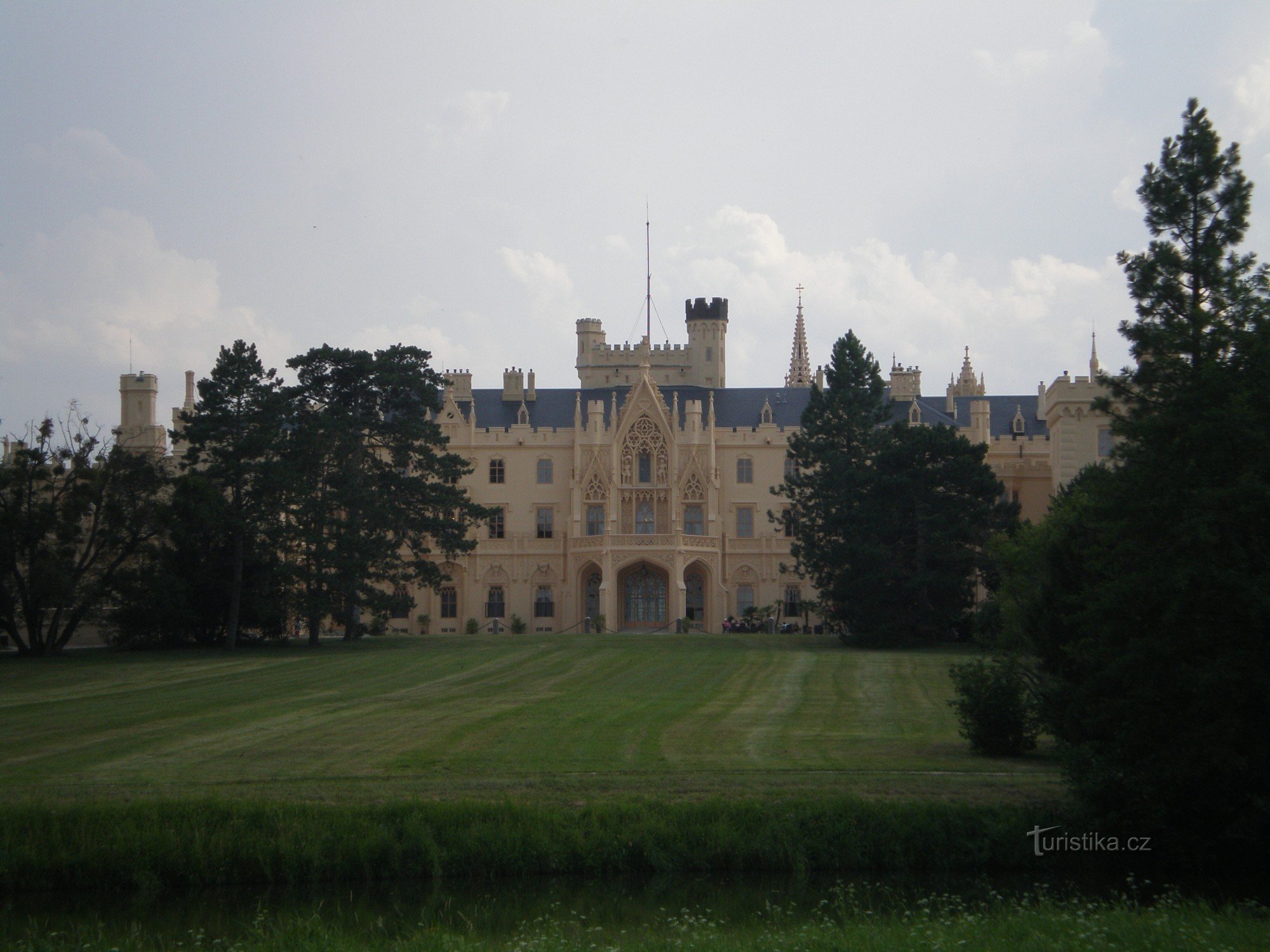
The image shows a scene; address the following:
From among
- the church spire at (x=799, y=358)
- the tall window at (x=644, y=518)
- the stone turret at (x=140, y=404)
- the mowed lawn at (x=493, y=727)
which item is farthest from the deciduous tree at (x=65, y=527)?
the church spire at (x=799, y=358)

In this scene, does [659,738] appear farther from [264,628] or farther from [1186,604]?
[264,628]

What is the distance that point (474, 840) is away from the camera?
22.4 metres

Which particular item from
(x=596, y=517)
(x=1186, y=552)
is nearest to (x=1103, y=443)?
(x=596, y=517)

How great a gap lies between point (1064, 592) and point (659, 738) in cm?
926

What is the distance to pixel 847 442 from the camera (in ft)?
203

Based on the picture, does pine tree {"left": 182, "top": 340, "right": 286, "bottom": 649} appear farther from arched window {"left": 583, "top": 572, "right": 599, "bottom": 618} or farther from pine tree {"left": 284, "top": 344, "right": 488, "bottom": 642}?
arched window {"left": 583, "top": 572, "right": 599, "bottom": 618}

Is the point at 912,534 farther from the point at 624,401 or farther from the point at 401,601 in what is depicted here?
the point at 624,401

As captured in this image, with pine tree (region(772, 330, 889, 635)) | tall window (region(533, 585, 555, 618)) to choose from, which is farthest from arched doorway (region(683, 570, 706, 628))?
pine tree (region(772, 330, 889, 635))

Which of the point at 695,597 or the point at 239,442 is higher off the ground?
the point at 239,442

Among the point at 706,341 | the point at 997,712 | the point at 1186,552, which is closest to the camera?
the point at 1186,552

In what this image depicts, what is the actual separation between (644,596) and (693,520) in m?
5.31

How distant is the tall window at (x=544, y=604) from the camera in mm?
A: 75312

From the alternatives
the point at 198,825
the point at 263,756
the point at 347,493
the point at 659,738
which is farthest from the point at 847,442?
the point at 198,825

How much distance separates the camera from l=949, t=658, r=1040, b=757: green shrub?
28.7 metres
